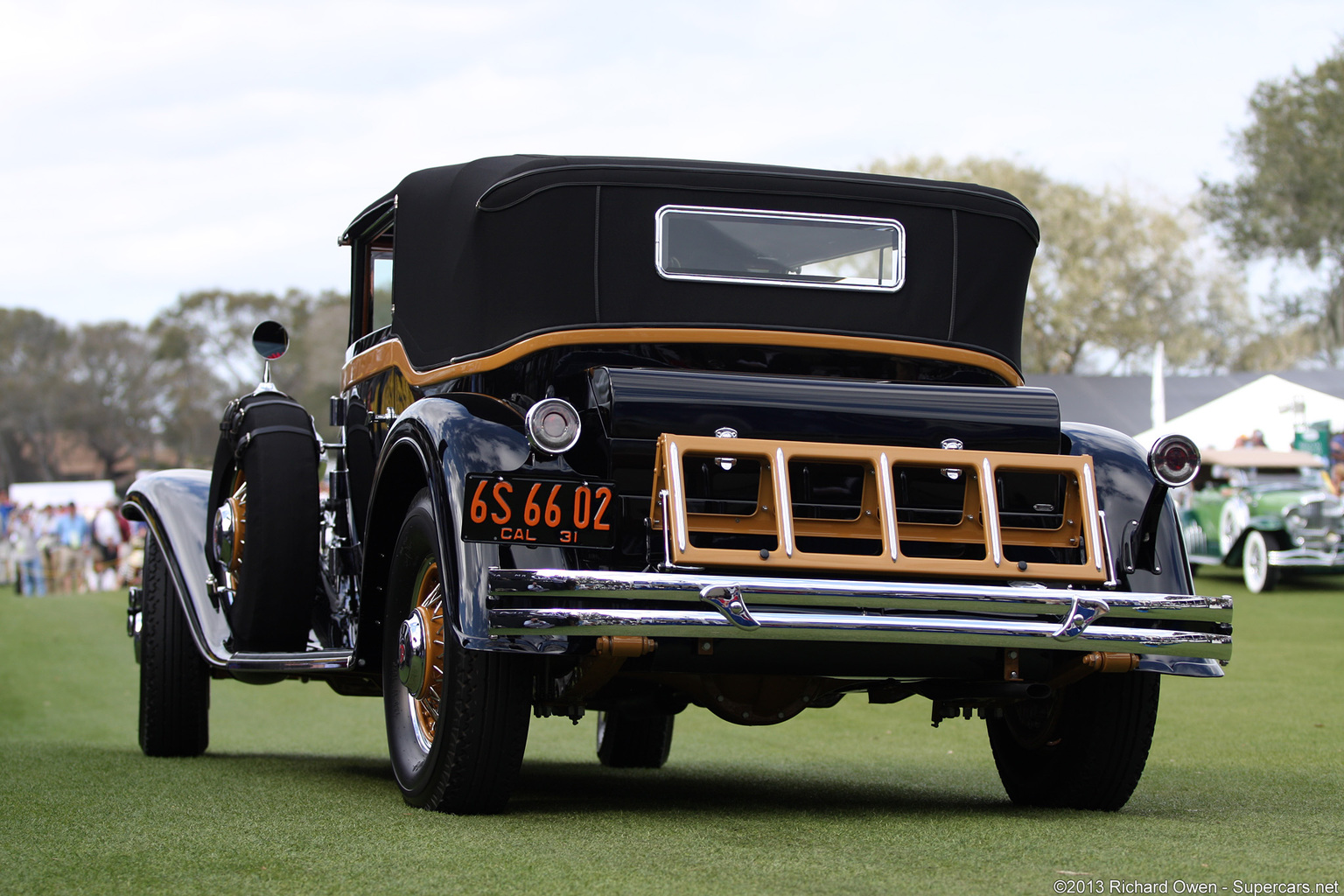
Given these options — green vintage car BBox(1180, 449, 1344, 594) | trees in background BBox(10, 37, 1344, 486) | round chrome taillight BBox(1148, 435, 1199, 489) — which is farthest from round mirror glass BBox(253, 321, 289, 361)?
trees in background BBox(10, 37, 1344, 486)

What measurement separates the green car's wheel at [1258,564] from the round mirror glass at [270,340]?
608 inches

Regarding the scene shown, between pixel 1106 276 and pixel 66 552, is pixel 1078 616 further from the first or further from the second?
pixel 1106 276

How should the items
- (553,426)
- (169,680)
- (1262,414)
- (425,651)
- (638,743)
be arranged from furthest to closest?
(1262,414)
(638,743)
(169,680)
(425,651)
(553,426)

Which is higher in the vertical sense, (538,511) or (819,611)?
(538,511)

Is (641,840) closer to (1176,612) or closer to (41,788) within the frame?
(1176,612)

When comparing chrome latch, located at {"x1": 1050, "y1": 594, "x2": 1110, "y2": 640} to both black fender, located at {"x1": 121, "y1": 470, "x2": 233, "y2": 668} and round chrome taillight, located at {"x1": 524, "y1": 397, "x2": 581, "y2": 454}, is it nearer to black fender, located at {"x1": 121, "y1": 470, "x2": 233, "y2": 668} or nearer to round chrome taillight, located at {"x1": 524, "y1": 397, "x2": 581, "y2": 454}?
round chrome taillight, located at {"x1": 524, "y1": 397, "x2": 581, "y2": 454}

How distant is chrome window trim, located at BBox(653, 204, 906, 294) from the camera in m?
4.70

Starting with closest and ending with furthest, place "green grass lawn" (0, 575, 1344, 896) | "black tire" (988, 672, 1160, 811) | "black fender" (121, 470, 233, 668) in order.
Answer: "green grass lawn" (0, 575, 1344, 896), "black tire" (988, 672, 1160, 811), "black fender" (121, 470, 233, 668)

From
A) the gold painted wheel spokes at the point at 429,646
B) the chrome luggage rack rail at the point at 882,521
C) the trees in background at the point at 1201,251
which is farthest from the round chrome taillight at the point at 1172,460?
the trees in background at the point at 1201,251

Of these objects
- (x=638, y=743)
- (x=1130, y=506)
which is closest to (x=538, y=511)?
(x=1130, y=506)

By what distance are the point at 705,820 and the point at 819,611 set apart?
32.1 inches

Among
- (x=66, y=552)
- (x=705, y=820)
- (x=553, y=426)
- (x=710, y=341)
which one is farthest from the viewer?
(x=66, y=552)

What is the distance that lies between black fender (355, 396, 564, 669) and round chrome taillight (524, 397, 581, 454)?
171 mm

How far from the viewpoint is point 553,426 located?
4023 millimetres
